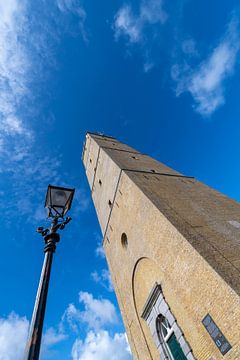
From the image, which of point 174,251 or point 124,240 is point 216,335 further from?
point 124,240

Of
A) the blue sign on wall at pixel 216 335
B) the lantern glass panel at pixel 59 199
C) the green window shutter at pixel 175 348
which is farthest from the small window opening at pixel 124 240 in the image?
the lantern glass panel at pixel 59 199

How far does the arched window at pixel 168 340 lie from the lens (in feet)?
24.9

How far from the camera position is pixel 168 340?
8094 millimetres

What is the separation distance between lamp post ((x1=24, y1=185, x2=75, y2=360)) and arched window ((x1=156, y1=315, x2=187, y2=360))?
6.24m

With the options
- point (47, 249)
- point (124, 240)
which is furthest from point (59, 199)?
point (124, 240)

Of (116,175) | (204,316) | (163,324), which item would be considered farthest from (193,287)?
(116,175)

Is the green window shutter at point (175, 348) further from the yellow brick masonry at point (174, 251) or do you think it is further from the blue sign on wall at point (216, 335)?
the blue sign on wall at point (216, 335)

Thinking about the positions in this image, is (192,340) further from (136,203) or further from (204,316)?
(136,203)

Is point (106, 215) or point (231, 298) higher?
point (106, 215)

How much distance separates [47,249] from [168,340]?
273 inches

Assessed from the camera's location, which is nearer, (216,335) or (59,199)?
(59,199)

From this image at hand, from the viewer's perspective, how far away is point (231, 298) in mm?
5488

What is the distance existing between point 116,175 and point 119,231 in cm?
294

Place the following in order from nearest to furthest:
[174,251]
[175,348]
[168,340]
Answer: [174,251] → [175,348] → [168,340]
